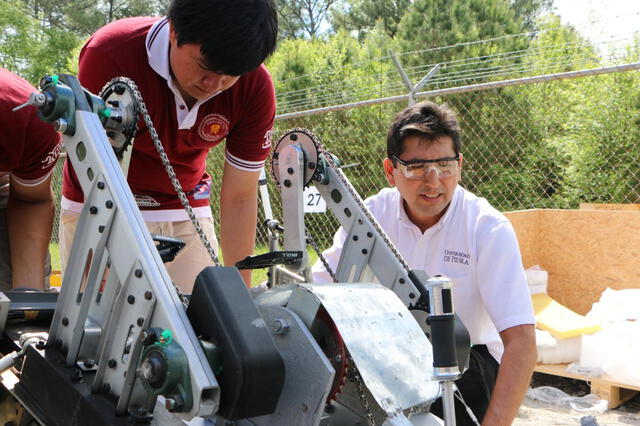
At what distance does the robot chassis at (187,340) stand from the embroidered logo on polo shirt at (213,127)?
920 mm

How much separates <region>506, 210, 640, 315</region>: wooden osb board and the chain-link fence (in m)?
2.01

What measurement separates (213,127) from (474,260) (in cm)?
123

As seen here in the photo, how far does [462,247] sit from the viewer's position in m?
2.93

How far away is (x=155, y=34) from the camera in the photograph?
273 cm

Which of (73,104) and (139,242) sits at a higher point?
(73,104)

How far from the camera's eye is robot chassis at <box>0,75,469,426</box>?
55.8 inches

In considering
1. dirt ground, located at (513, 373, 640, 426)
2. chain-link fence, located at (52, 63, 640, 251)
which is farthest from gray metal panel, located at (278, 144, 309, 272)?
chain-link fence, located at (52, 63, 640, 251)

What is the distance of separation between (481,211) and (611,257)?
3.35 metres

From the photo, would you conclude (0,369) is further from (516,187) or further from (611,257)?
(516,187)

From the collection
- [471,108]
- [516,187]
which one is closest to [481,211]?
[516,187]

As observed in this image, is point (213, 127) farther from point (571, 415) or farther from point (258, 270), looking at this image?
point (258, 270)

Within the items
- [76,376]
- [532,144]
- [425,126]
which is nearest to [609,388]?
[425,126]

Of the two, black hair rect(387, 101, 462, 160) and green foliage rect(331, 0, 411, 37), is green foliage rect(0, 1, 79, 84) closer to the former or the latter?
green foliage rect(331, 0, 411, 37)

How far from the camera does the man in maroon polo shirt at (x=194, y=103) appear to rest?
7.42 feet
